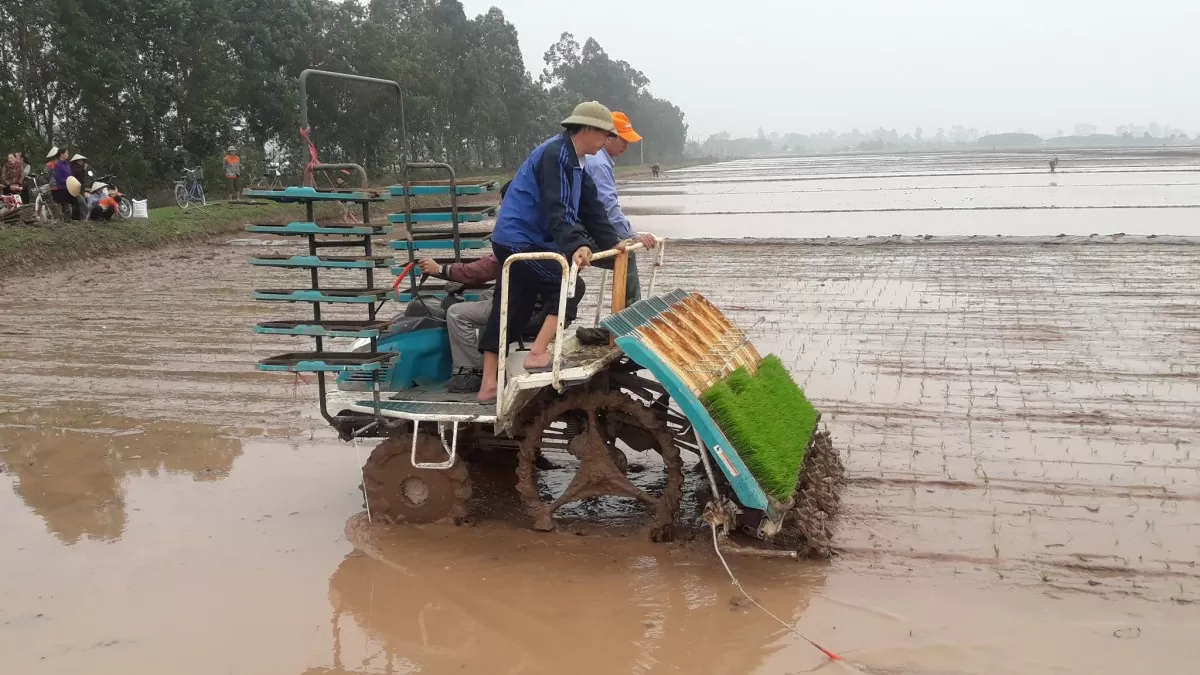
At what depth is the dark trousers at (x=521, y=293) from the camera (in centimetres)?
519

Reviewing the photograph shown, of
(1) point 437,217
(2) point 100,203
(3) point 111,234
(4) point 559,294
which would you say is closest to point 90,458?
(1) point 437,217

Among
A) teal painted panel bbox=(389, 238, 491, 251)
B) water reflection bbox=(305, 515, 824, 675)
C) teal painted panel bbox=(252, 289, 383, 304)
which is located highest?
teal painted panel bbox=(389, 238, 491, 251)

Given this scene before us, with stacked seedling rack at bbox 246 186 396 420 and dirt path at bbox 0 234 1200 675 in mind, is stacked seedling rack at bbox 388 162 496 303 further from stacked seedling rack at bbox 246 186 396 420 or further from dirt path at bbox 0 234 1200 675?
dirt path at bbox 0 234 1200 675

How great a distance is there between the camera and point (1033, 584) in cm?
462

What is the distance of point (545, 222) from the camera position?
5.32 metres

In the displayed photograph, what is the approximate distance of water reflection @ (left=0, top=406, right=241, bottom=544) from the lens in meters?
6.04

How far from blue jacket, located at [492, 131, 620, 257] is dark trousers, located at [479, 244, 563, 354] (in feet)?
0.42

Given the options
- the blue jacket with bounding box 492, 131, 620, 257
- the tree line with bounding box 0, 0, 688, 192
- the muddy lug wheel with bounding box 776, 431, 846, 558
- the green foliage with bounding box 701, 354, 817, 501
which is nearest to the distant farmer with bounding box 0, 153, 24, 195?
the tree line with bounding box 0, 0, 688, 192

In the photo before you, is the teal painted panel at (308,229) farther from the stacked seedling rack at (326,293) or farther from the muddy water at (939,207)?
the muddy water at (939,207)

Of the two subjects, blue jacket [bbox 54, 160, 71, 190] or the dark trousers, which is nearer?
the dark trousers

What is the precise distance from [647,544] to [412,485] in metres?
1.39

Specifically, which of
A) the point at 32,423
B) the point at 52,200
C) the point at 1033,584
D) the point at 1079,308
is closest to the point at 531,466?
the point at 1033,584

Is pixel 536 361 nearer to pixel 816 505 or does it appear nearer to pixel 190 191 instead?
pixel 816 505

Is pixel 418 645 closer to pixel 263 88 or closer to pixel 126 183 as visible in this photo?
pixel 126 183
